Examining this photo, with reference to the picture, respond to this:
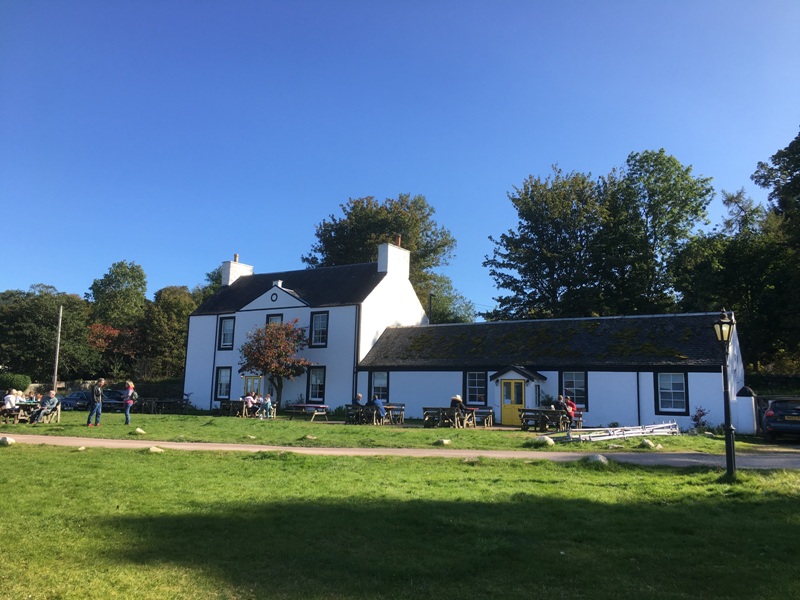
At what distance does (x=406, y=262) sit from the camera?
3997cm

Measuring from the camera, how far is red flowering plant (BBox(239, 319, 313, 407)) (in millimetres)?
33656

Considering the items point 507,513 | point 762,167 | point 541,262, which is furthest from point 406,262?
point 507,513

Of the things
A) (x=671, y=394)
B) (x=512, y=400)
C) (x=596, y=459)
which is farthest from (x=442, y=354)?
(x=596, y=459)

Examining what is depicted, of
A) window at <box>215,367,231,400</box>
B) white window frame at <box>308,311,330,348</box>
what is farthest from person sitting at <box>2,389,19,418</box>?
white window frame at <box>308,311,330,348</box>

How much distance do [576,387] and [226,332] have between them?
22.6 metres

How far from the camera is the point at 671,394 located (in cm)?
2623

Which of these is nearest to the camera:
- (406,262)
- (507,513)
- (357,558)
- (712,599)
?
(712,599)

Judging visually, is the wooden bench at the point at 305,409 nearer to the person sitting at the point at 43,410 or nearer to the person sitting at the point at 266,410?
the person sitting at the point at 266,410

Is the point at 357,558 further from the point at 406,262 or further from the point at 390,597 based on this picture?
the point at 406,262

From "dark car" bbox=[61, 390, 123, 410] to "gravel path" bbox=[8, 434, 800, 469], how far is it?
66.5 feet

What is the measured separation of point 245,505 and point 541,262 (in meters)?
38.7

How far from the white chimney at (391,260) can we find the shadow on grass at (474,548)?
29.4m

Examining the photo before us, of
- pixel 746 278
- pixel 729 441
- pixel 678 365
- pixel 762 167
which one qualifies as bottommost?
pixel 729 441

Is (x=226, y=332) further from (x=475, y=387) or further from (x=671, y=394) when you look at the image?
(x=671, y=394)
